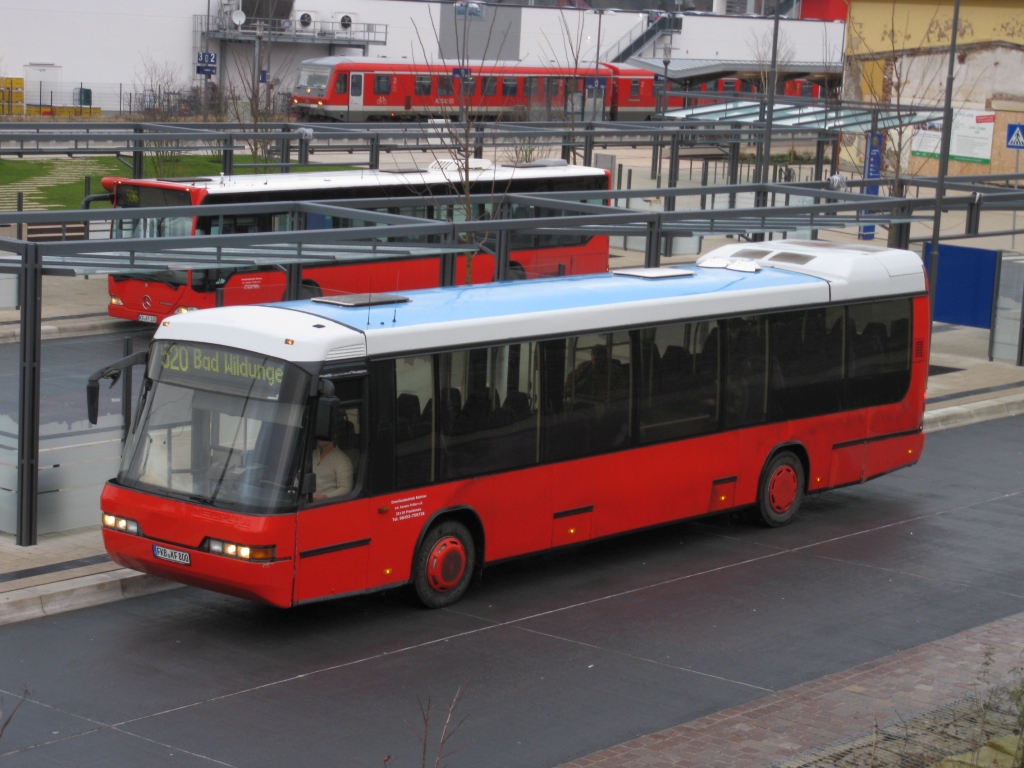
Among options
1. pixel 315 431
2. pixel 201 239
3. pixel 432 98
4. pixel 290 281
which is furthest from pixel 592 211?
pixel 432 98

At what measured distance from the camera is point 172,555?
10.7m

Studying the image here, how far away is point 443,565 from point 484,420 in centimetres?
117

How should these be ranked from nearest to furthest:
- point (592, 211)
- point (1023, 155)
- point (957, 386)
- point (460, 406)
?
point (460, 406), point (592, 211), point (957, 386), point (1023, 155)

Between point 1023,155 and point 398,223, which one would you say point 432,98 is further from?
point 398,223

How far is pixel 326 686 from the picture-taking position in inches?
388

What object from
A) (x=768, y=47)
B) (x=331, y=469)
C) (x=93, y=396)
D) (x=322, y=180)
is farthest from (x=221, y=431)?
(x=768, y=47)

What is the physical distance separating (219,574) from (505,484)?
2.52m

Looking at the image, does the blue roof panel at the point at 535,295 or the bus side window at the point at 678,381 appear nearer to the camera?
the blue roof panel at the point at 535,295

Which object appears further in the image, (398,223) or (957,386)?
(957,386)

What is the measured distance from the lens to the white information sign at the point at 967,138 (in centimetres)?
4716

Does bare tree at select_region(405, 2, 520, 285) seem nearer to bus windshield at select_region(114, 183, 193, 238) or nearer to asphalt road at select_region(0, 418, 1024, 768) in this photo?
bus windshield at select_region(114, 183, 193, 238)

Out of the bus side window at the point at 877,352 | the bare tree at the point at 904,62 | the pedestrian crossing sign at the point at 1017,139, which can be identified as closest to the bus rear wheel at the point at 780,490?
the bus side window at the point at 877,352

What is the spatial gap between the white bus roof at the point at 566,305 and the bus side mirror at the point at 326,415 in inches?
15.4

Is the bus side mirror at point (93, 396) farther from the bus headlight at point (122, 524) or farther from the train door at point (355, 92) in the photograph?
the train door at point (355, 92)
